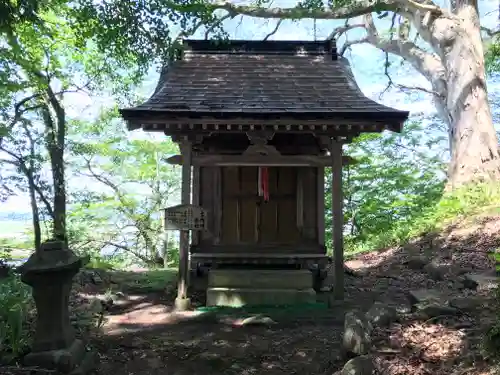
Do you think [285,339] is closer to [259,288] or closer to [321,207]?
[259,288]

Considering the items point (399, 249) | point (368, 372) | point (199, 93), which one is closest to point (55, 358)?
point (368, 372)

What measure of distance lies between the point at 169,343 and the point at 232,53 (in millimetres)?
7240

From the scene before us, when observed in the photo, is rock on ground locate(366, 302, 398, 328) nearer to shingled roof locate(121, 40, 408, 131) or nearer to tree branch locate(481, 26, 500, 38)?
shingled roof locate(121, 40, 408, 131)

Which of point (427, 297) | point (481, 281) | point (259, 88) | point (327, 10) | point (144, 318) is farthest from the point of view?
point (327, 10)

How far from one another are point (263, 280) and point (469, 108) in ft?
34.1

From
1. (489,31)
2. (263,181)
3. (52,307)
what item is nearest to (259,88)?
(263,181)

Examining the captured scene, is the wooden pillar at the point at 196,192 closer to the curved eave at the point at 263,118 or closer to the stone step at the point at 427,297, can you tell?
the curved eave at the point at 263,118

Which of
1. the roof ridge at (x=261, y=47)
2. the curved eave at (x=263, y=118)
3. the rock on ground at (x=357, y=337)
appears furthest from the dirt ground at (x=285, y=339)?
the roof ridge at (x=261, y=47)

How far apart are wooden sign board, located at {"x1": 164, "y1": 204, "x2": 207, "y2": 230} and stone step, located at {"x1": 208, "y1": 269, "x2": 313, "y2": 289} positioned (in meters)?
1.30

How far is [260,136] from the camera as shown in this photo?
760 cm

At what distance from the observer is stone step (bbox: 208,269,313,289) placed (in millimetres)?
8031

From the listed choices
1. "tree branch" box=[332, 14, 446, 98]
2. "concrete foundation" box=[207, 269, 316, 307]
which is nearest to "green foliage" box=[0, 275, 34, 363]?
"concrete foundation" box=[207, 269, 316, 307]

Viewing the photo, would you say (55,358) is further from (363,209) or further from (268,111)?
(363,209)

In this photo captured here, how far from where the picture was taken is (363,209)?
17.8m
